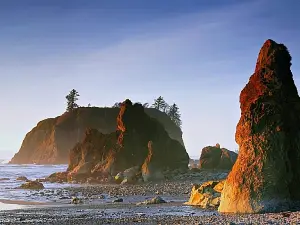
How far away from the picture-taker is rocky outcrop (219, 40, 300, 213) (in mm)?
22938

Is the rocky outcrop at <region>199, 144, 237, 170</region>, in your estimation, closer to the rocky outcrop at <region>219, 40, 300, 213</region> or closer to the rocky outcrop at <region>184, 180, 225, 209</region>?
the rocky outcrop at <region>184, 180, 225, 209</region>

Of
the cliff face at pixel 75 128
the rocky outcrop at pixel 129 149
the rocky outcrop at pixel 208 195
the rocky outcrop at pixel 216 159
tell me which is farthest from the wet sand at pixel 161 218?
the cliff face at pixel 75 128

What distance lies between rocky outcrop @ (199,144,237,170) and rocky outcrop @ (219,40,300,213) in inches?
1910

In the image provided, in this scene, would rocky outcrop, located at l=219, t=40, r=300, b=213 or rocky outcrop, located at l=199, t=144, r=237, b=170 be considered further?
rocky outcrop, located at l=199, t=144, r=237, b=170

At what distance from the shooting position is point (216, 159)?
245 ft

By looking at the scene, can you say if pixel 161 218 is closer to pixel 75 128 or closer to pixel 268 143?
pixel 268 143

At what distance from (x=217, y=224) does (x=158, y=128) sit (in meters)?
64.9

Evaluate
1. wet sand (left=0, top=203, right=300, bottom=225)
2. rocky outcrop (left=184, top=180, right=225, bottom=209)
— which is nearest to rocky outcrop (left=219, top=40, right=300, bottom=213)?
wet sand (left=0, top=203, right=300, bottom=225)

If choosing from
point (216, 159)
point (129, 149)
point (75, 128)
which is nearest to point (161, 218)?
point (216, 159)

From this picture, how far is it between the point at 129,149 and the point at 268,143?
54297 mm

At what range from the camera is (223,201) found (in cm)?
2434

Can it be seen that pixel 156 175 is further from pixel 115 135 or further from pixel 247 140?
pixel 247 140

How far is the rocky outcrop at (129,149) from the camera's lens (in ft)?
242

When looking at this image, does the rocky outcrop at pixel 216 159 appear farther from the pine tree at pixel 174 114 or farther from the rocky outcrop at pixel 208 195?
the pine tree at pixel 174 114
